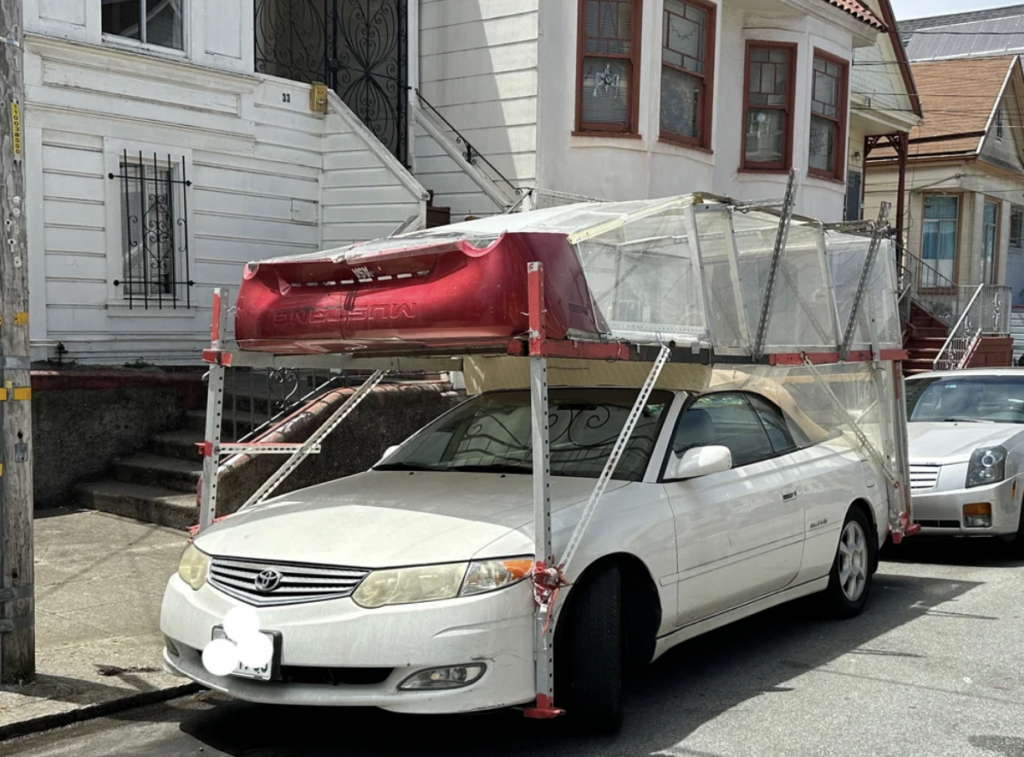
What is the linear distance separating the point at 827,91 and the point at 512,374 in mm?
Result: 11678

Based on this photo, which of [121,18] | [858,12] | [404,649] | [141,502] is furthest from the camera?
[858,12]

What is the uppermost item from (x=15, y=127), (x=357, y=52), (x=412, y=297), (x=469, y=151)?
(x=357, y=52)

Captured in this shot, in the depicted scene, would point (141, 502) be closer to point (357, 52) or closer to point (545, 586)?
point (545, 586)

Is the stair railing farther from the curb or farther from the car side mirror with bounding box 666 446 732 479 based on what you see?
the curb

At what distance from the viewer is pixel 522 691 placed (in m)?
4.44

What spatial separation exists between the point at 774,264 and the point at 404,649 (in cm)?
316

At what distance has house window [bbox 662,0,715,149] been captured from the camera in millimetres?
13867

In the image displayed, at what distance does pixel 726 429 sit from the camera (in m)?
6.12

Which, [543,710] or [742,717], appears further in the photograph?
[742,717]

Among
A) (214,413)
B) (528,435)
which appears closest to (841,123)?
(528,435)

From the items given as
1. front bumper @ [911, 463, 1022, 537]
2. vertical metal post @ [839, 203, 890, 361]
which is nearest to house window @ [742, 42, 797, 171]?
front bumper @ [911, 463, 1022, 537]

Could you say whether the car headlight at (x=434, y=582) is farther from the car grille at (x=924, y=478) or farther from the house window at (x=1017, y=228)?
the house window at (x=1017, y=228)

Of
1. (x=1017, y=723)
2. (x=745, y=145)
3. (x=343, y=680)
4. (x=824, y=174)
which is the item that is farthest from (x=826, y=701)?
(x=824, y=174)

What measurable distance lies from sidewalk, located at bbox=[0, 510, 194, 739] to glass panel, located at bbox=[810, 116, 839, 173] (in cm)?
1150
